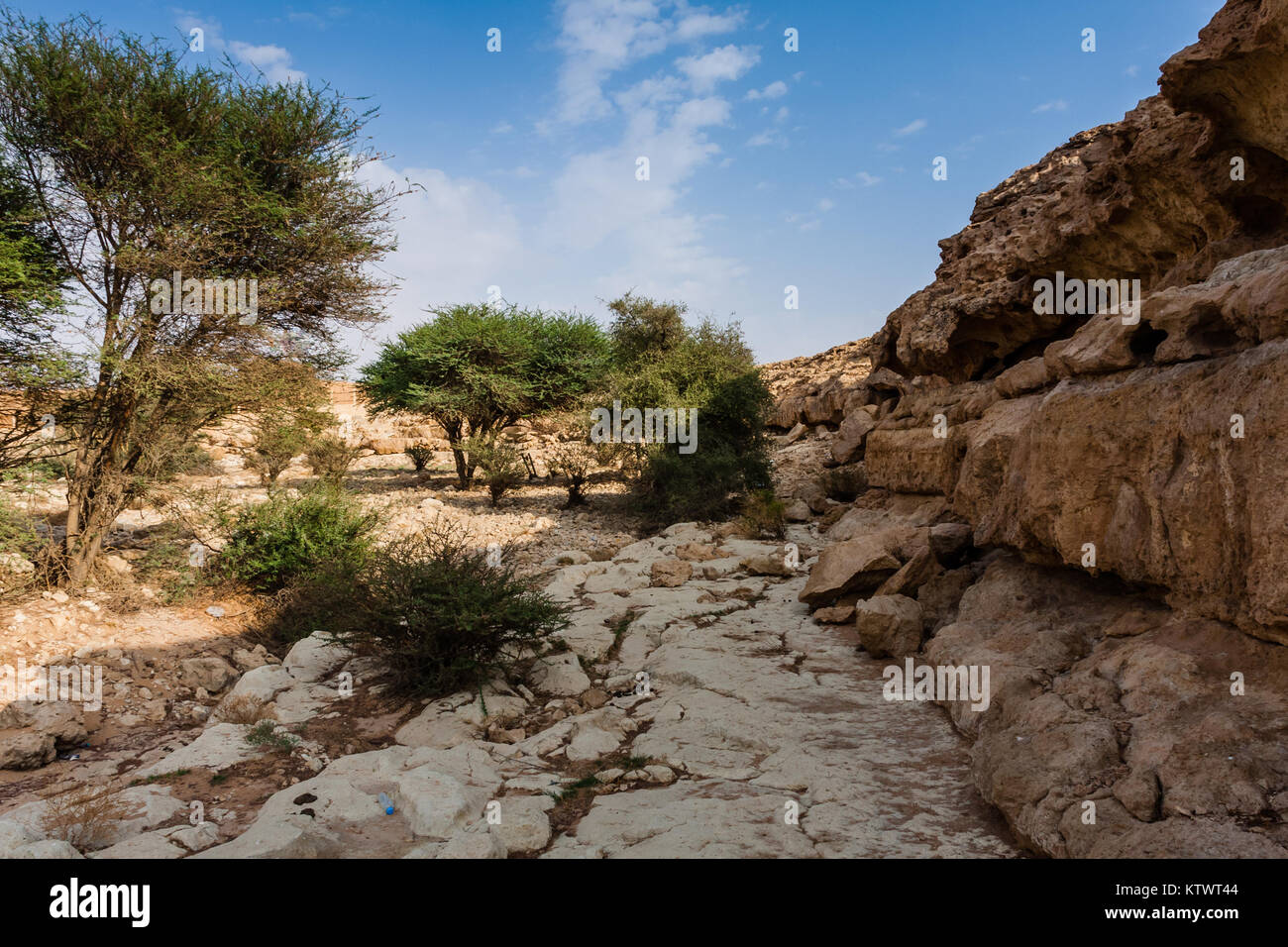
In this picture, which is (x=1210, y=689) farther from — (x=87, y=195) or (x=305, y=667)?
(x=87, y=195)

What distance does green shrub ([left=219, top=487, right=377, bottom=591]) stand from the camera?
27.0 ft

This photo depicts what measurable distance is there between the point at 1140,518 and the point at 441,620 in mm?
4238

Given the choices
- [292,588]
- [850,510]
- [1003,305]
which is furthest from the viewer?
[850,510]

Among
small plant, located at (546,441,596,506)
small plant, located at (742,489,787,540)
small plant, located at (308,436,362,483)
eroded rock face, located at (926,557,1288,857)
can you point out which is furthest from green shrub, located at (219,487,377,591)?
small plant, located at (308,436,362,483)

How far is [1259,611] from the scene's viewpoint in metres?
2.80

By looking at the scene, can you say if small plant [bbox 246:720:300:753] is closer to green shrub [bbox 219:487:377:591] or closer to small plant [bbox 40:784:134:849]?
small plant [bbox 40:784:134:849]

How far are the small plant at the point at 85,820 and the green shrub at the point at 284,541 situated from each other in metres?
4.89

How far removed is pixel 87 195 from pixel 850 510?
984cm

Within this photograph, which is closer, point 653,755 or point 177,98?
point 653,755

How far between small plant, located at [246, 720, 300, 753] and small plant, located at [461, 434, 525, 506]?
9888mm

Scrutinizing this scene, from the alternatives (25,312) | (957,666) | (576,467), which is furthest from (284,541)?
(957,666)

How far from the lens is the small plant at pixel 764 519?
9.70 m

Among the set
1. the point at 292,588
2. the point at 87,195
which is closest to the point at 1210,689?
the point at 292,588
